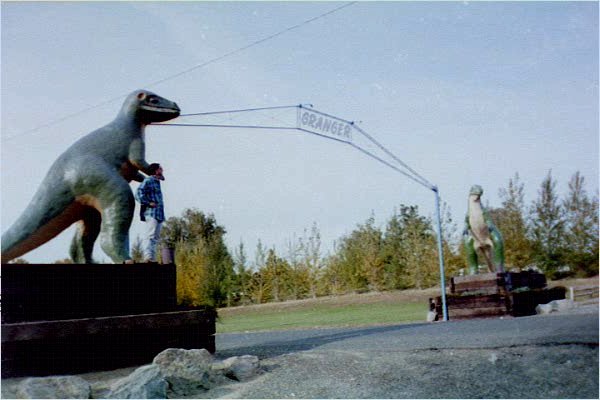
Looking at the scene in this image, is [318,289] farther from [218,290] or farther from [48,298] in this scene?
[48,298]

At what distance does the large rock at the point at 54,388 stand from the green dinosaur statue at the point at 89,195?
1.90 m

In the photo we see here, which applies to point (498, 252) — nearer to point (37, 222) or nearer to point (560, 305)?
point (560, 305)

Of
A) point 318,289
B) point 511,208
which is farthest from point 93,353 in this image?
point 318,289

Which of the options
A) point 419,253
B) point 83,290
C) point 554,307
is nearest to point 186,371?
point 83,290

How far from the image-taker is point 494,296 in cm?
922

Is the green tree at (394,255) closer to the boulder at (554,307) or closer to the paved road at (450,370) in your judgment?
the boulder at (554,307)

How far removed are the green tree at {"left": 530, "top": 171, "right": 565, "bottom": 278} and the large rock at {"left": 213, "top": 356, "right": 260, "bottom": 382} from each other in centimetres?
665

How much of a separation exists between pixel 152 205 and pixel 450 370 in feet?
12.5

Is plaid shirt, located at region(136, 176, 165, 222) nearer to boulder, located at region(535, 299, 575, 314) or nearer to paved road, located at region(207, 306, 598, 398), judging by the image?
paved road, located at region(207, 306, 598, 398)

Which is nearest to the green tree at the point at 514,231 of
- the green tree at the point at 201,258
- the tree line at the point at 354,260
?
the tree line at the point at 354,260

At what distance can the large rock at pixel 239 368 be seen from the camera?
4577 mm

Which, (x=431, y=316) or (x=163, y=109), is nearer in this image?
(x=163, y=109)

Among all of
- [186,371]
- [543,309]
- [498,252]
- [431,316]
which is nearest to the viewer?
[186,371]

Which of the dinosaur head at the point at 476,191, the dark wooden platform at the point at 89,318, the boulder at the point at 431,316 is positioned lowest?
the boulder at the point at 431,316
